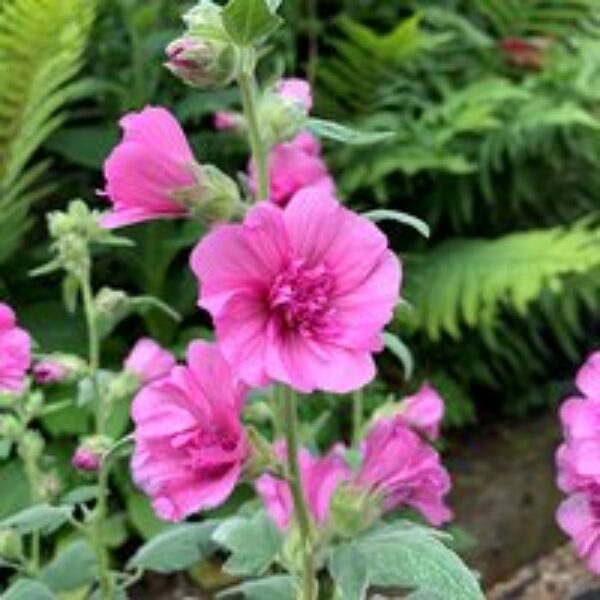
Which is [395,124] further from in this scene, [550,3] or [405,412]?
[405,412]

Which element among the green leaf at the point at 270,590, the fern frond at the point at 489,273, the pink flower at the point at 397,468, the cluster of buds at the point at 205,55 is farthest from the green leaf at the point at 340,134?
the fern frond at the point at 489,273

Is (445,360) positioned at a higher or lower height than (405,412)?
lower

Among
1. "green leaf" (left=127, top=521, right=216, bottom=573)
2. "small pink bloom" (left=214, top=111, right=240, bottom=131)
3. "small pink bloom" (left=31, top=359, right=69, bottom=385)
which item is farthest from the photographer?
"small pink bloom" (left=214, top=111, right=240, bottom=131)

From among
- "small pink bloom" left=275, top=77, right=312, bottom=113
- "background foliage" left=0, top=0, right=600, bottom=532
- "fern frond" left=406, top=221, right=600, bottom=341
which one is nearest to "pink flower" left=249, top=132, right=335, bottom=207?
"small pink bloom" left=275, top=77, right=312, bottom=113

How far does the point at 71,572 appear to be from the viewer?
161 centimetres

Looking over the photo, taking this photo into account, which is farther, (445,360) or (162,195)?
(445,360)

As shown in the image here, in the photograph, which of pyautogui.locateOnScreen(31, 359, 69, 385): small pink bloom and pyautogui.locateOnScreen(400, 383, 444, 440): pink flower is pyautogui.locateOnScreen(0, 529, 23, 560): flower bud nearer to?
pyautogui.locateOnScreen(31, 359, 69, 385): small pink bloom

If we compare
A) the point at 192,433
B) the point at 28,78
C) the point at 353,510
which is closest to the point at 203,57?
the point at 192,433

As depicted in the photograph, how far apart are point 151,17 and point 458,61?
3.00ft

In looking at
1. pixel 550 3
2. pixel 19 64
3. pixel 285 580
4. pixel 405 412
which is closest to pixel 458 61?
pixel 550 3

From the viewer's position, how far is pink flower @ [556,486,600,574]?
4.22ft

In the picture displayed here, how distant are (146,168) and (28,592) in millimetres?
519

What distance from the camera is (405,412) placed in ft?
5.35

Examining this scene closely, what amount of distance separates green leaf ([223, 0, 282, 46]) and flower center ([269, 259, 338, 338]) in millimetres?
165
